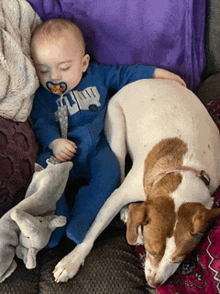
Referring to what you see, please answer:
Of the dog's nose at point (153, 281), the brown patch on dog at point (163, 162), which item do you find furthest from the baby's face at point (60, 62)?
the dog's nose at point (153, 281)

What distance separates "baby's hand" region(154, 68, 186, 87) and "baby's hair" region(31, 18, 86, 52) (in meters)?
0.43

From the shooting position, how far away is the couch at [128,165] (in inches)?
55.9

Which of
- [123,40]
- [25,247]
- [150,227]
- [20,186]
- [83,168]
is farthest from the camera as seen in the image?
[123,40]

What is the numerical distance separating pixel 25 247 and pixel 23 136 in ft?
1.62

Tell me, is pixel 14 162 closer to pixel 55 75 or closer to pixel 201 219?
pixel 55 75

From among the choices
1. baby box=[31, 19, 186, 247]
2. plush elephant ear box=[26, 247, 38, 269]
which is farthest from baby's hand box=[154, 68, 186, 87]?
plush elephant ear box=[26, 247, 38, 269]

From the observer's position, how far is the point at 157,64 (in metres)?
2.07

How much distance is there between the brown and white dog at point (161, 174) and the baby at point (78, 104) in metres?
0.07

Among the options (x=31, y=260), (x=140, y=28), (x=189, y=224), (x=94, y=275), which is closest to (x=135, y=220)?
(x=189, y=224)

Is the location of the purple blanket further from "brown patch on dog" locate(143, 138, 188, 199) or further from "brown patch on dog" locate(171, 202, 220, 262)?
"brown patch on dog" locate(171, 202, 220, 262)

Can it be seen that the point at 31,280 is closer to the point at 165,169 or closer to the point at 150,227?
the point at 150,227

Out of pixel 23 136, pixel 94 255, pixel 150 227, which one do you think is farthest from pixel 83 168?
pixel 150 227

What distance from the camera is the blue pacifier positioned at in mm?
1910

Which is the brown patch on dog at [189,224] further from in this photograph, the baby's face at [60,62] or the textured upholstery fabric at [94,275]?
the baby's face at [60,62]
